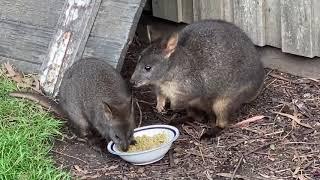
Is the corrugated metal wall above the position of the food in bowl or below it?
above

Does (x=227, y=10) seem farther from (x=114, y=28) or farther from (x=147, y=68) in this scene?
(x=147, y=68)

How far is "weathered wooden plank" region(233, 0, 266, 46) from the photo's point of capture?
627cm

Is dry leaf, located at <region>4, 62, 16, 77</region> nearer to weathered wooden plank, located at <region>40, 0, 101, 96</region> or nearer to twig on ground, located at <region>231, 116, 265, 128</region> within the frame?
weathered wooden plank, located at <region>40, 0, 101, 96</region>

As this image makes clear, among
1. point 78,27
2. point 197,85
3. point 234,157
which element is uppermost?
point 78,27

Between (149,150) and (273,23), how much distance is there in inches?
74.9

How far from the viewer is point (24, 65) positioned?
6609 millimetres

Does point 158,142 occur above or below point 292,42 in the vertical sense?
below

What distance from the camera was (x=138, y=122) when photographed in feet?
19.5

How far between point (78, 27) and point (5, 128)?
1.17 metres

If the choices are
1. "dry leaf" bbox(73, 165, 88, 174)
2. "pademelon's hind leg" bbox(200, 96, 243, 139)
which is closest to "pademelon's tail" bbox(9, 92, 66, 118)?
"dry leaf" bbox(73, 165, 88, 174)

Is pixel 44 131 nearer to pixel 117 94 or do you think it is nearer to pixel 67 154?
pixel 67 154

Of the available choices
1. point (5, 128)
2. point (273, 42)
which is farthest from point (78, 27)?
point (273, 42)

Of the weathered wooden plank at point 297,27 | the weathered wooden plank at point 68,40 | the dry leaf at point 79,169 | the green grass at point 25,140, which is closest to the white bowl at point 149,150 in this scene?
the dry leaf at point 79,169

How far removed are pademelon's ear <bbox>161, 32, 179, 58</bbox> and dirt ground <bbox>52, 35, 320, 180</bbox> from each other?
2.32ft
